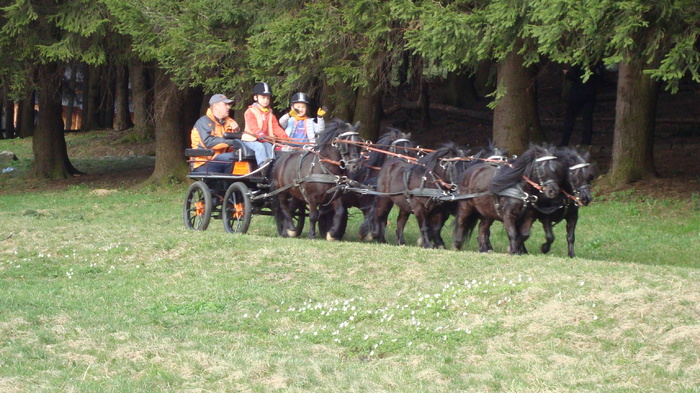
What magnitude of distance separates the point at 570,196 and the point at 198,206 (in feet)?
22.1

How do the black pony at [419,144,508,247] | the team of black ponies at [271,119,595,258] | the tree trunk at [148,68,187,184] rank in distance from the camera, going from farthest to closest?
the tree trunk at [148,68,187,184]
the black pony at [419,144,508,247]
the team of black ponies at [271,119,595,258]

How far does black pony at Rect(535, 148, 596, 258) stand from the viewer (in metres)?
12.1

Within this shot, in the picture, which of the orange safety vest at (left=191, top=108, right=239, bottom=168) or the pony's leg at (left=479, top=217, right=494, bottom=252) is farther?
the orange safety vest at (left=191, top=108, right=239, bottom=168)

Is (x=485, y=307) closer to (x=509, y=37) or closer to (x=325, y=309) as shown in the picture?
(x=325, y=309)

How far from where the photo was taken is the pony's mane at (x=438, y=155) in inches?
552

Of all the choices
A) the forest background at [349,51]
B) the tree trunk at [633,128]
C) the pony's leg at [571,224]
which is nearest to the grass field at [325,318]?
the pony's leg at [571,224]

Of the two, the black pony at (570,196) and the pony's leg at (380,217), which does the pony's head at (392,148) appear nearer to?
the pony's leg at (380,217)

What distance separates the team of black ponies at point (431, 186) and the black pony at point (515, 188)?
0.01 m

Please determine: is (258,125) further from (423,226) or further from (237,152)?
(423,226)

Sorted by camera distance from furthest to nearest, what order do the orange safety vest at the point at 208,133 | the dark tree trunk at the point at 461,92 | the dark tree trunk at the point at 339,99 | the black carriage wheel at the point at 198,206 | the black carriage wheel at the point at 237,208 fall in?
1. the dark tree trunk at the point at 461,92
2. the dark tree trunk at the point at 339,99
3. the orange safety vest at the point at 208,133
4. the black carriage wheel at the point at 198,206
5. the black carriage wheel at the point at 237,208

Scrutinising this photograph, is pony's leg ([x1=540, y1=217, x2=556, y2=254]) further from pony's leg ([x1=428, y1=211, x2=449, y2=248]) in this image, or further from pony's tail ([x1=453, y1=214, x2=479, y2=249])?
pony's leg ([x1=428, y1=211, x2=449, y2=248])

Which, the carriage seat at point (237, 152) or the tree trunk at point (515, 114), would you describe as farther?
the tree trunk at point (515, 114)

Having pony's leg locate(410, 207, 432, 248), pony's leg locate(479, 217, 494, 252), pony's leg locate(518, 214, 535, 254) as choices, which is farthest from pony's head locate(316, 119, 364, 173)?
pony's leg locate(518, 214, 535, 254)

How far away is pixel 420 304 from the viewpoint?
9438mm
